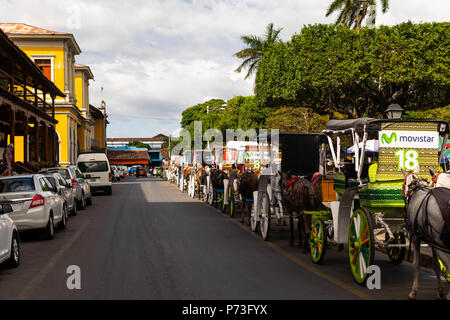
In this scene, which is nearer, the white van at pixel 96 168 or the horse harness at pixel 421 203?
the horse harness at pixel 421 203

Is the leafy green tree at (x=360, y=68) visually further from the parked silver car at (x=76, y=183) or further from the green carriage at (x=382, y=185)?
the green carriage at (x=382, y=185)

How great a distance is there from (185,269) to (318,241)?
7.60 ft

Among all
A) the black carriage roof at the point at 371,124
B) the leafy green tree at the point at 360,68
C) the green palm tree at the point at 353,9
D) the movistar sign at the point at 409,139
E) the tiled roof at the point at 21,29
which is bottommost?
the movistar sign at the point at 409,139

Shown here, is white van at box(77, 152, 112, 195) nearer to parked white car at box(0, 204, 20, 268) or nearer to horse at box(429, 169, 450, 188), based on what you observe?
parked white car at box(0, 204, 20, 268)

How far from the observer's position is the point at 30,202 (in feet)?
40.6

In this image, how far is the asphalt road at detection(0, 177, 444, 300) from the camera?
7418 millimetres

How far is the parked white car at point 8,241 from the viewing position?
29.0 feet

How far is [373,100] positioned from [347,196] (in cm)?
2381

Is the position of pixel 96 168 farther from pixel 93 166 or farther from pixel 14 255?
pixel 14 255

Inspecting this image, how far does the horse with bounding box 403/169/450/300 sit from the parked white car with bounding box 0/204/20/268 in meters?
6.13

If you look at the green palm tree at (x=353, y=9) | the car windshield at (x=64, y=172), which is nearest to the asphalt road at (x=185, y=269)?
the car windshield at (x=64, y=172)

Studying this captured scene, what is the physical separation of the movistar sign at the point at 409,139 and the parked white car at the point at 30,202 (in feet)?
26.1
